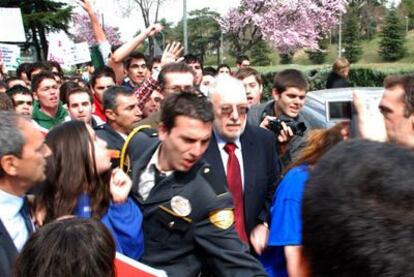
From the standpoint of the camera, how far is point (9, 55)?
10.9 metres

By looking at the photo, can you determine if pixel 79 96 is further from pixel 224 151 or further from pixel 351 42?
pixel 351 42

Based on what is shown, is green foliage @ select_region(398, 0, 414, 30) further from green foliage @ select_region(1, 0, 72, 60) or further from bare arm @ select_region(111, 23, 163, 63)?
bare arm @ select_region(111, 23, 163, 63)

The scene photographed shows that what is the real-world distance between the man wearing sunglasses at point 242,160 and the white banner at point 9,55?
846 cm

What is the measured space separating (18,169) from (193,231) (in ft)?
2.52

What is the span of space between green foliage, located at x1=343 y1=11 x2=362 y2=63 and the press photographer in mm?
48322

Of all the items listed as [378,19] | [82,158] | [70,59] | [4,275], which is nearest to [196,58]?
[70,59]

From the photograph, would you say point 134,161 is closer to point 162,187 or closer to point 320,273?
point 162,187

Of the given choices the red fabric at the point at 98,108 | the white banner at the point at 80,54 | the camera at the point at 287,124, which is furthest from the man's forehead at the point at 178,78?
the white banner at the point at 80,54

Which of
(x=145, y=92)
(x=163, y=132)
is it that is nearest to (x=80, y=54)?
(x=145, y=92)

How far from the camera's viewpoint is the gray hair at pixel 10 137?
230cm

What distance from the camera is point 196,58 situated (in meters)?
8.31

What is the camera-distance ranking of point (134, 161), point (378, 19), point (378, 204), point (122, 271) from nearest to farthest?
point (378, 204)
point (122, 271)
point (134, 161)
point (378, 19)

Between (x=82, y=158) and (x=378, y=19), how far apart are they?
6548cm

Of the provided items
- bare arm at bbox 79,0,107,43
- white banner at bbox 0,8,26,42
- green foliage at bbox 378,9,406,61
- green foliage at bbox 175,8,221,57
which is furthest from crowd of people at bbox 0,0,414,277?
green foliage at bbox 175,8,221,57
